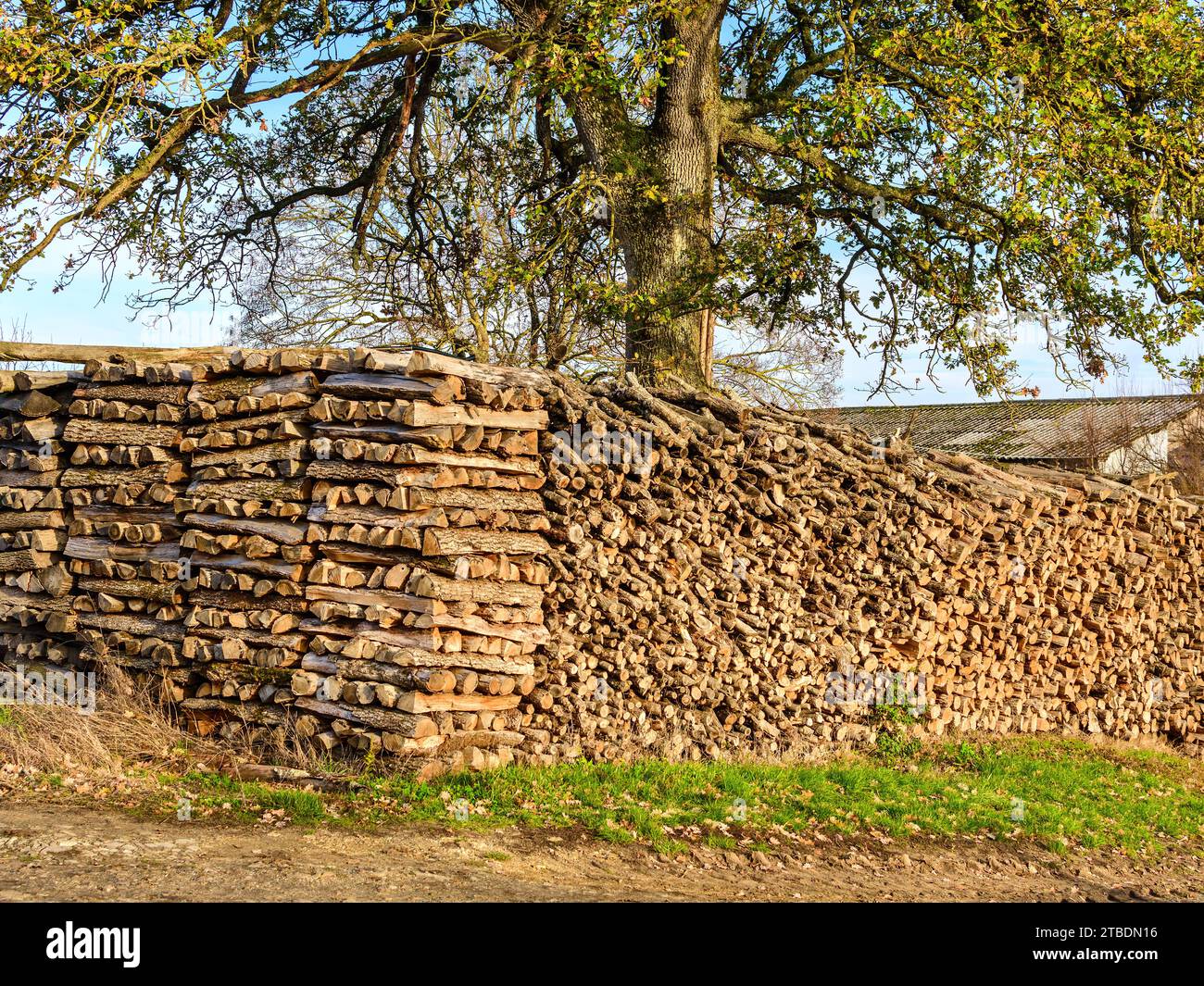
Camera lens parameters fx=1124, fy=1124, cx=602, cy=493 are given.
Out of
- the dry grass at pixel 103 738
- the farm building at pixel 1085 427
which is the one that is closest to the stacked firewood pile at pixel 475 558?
the dry grass at pixel 103 738

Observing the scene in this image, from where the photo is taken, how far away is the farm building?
28969mm

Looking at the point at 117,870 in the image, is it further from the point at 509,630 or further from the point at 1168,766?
the point at 1168,766

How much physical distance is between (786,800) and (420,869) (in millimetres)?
3160

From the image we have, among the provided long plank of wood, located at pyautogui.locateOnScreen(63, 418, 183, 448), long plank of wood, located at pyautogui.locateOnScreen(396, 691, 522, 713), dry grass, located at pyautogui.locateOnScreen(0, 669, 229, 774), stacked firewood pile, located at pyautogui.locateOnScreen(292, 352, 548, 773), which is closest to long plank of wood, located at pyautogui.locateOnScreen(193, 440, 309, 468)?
stacked firewood pile, located at pyautogui.locateOnScreen(292, 352, 548, 773)

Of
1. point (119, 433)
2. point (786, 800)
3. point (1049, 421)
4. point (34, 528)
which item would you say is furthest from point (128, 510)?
point (1049, 421)

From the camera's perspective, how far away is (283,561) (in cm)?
787

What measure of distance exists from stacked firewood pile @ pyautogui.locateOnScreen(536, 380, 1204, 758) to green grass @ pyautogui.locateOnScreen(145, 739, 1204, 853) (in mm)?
426

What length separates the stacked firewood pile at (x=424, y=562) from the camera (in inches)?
290

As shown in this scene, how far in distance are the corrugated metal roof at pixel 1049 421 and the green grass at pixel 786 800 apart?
17.2m

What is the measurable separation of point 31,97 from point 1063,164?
1105 cm

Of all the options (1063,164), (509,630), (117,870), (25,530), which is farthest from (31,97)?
(1063,164)

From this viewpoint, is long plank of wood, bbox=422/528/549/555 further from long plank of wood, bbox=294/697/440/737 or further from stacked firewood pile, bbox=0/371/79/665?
stacked firewood pile, bbox=0/371/79/665

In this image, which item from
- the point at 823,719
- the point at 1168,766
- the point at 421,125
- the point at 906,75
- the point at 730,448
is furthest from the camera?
the point at 421,125

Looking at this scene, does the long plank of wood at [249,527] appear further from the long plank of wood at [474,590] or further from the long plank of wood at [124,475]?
the long plank of wood at [474,590]
